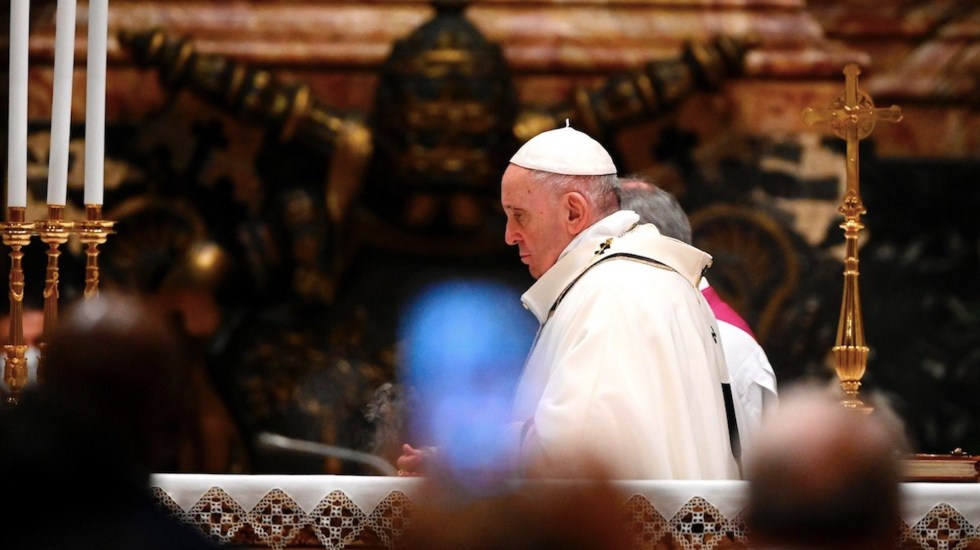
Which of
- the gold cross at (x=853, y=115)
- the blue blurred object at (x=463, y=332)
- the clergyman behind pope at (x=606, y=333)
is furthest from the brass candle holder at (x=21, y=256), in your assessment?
the blue blurred object at (x=463, y=332)

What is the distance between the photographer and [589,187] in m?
5.04

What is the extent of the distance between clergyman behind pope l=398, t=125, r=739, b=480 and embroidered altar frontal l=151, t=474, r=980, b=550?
1.12ft

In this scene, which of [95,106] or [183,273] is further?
[183,273]

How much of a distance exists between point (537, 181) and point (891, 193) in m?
3.54

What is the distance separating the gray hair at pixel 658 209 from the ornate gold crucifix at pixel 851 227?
0.65 m

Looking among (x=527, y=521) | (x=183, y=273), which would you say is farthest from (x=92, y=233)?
(x=183, y=273)

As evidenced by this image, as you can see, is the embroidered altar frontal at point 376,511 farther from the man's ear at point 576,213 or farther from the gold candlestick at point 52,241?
the man's ear at point 576,213

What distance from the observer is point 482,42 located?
→ 7.70 meters

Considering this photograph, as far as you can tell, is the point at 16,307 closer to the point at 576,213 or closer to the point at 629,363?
the point at 629,363

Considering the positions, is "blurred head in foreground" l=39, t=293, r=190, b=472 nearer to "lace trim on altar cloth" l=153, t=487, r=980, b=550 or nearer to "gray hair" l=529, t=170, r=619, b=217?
"lace trim on altar cloth" l=153, t=487, r=980, b=550

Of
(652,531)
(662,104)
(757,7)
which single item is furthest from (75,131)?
(652,531)

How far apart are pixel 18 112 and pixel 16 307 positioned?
18.8 inches

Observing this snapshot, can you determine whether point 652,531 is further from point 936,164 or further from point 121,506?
point 936,164

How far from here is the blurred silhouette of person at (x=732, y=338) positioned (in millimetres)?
5574
